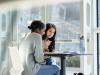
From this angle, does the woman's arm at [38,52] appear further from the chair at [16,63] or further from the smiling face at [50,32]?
the smiling face at [50,32]

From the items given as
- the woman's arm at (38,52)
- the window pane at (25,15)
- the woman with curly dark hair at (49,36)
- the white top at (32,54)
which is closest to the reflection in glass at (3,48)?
the window pane at (25,15)

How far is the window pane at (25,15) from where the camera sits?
3992mm

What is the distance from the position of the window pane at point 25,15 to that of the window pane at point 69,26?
1.52ft

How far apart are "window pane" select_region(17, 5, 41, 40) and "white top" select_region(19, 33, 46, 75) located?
176 centimetres

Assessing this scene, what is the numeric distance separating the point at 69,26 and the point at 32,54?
1.52 metres

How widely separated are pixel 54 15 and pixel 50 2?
30 cm

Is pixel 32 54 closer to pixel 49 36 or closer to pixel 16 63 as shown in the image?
pixel 16 63

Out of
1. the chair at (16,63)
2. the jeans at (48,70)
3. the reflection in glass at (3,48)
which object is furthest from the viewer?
the reflection in glass at (3,48)

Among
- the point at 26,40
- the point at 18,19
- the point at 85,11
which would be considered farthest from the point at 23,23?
the point at 26,40

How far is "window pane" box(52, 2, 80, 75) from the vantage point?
11.5ft

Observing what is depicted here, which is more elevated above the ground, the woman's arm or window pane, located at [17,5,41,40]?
window pane, located at [17,5,41,40]

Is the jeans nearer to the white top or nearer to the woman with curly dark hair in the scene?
the white top

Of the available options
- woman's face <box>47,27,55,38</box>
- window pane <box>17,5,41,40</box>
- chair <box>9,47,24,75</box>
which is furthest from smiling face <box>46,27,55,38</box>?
window pane <box>17,5,41,40</box>

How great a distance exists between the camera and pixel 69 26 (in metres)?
3.60
